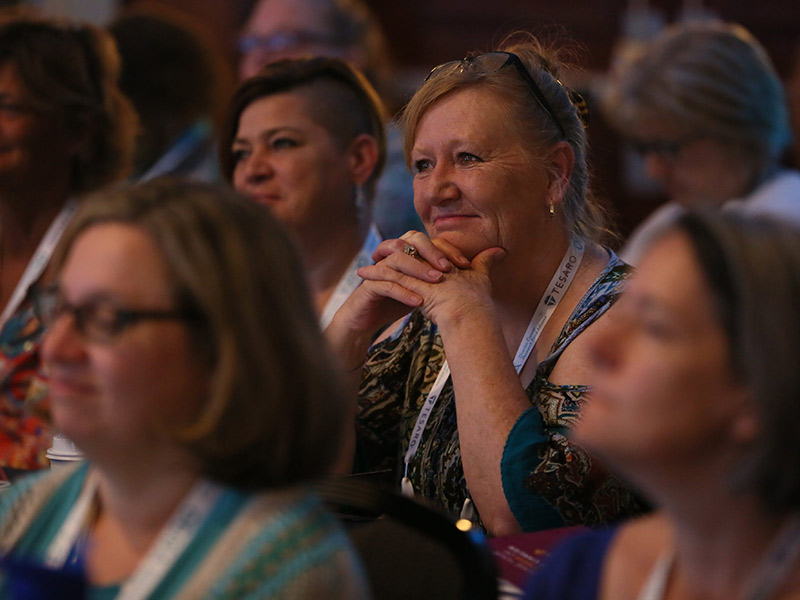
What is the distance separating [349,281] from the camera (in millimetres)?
2887

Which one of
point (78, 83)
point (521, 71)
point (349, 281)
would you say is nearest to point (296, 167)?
point (349, 281)

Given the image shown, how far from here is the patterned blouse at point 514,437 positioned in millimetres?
1840

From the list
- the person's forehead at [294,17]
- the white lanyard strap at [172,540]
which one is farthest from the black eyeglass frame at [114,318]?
the person's forehead at [294,17]

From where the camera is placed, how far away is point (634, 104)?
11.8ft

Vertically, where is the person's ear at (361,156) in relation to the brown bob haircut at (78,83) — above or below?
below

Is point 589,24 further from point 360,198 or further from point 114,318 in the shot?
point 114,318

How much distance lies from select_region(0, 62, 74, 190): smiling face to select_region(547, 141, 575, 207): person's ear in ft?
5.19

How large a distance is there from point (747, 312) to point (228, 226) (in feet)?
1.82

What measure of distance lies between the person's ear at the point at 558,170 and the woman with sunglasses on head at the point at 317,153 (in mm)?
802

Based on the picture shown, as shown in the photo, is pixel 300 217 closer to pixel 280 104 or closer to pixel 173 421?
pixel 280 104

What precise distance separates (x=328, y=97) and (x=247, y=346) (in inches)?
78.9

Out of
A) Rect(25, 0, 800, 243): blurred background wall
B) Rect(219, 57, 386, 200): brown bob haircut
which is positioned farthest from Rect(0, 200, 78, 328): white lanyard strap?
Rect(25, 0, 800, 243): blurred background wall

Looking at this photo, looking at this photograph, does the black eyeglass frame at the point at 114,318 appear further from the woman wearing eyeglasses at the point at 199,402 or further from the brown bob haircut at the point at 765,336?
the brown bob haircut at the point at 765,336

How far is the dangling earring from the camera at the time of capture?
304 centimetres
